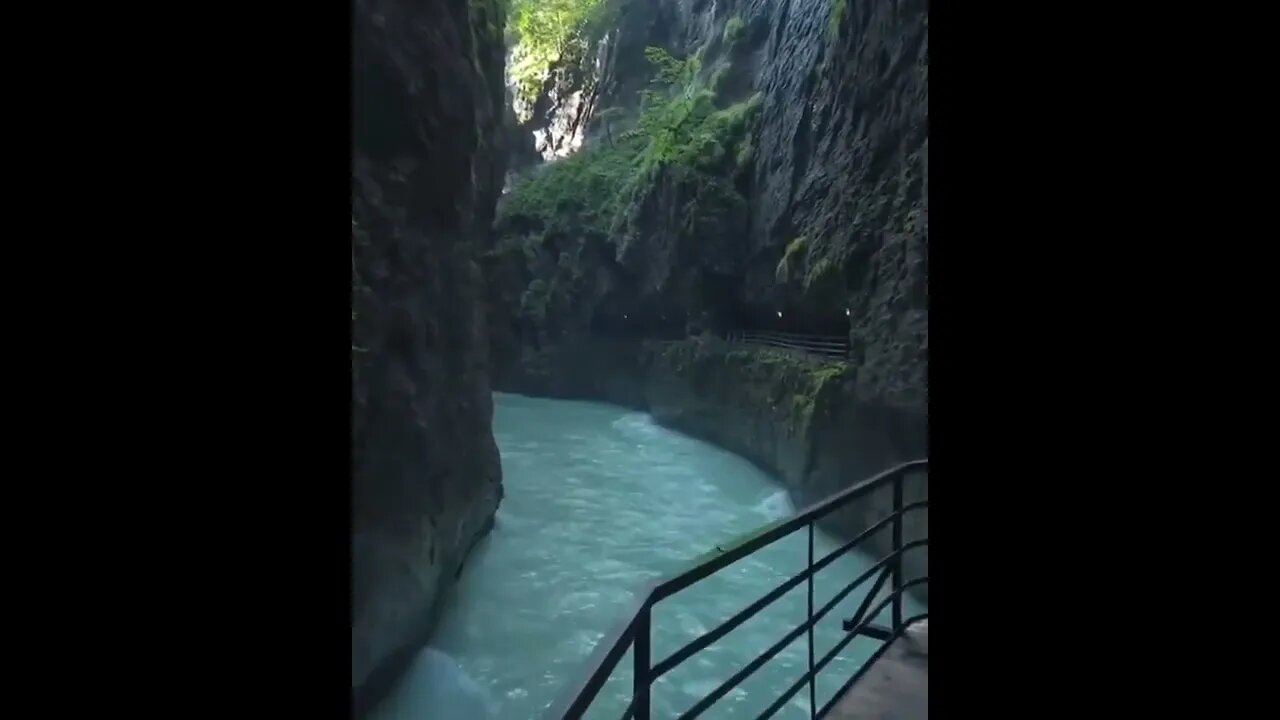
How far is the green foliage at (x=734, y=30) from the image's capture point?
18.9m

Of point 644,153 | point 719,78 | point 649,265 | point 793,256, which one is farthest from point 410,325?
point 644,153

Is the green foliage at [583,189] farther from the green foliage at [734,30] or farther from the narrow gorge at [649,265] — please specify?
the green foliage at [734,30]

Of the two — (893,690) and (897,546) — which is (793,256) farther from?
(893,690)

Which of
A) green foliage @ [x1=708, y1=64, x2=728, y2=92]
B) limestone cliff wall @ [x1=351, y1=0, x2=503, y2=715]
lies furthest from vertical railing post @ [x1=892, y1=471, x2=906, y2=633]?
green foliage @ [x1=708, y1=64, x2=728, y2=92]

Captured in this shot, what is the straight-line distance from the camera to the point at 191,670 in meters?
0.77

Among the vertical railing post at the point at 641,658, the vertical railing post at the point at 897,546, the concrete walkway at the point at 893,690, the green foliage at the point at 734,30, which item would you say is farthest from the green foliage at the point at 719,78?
the vertical railing post at the point at 641,658

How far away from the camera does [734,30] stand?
62.4 feet

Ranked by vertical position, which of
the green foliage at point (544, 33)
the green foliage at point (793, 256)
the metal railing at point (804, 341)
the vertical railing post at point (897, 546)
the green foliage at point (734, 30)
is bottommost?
the vertical railing post at point (897, 546)

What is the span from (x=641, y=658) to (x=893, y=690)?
2.23m

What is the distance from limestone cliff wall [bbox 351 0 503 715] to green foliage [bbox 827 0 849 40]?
5974mm

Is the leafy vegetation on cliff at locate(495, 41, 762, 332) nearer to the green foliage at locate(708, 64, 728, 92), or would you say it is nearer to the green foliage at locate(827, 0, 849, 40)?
the green foliage at locate(708, 64, 728, 92)

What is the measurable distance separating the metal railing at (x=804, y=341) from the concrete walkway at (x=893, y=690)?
877cm
